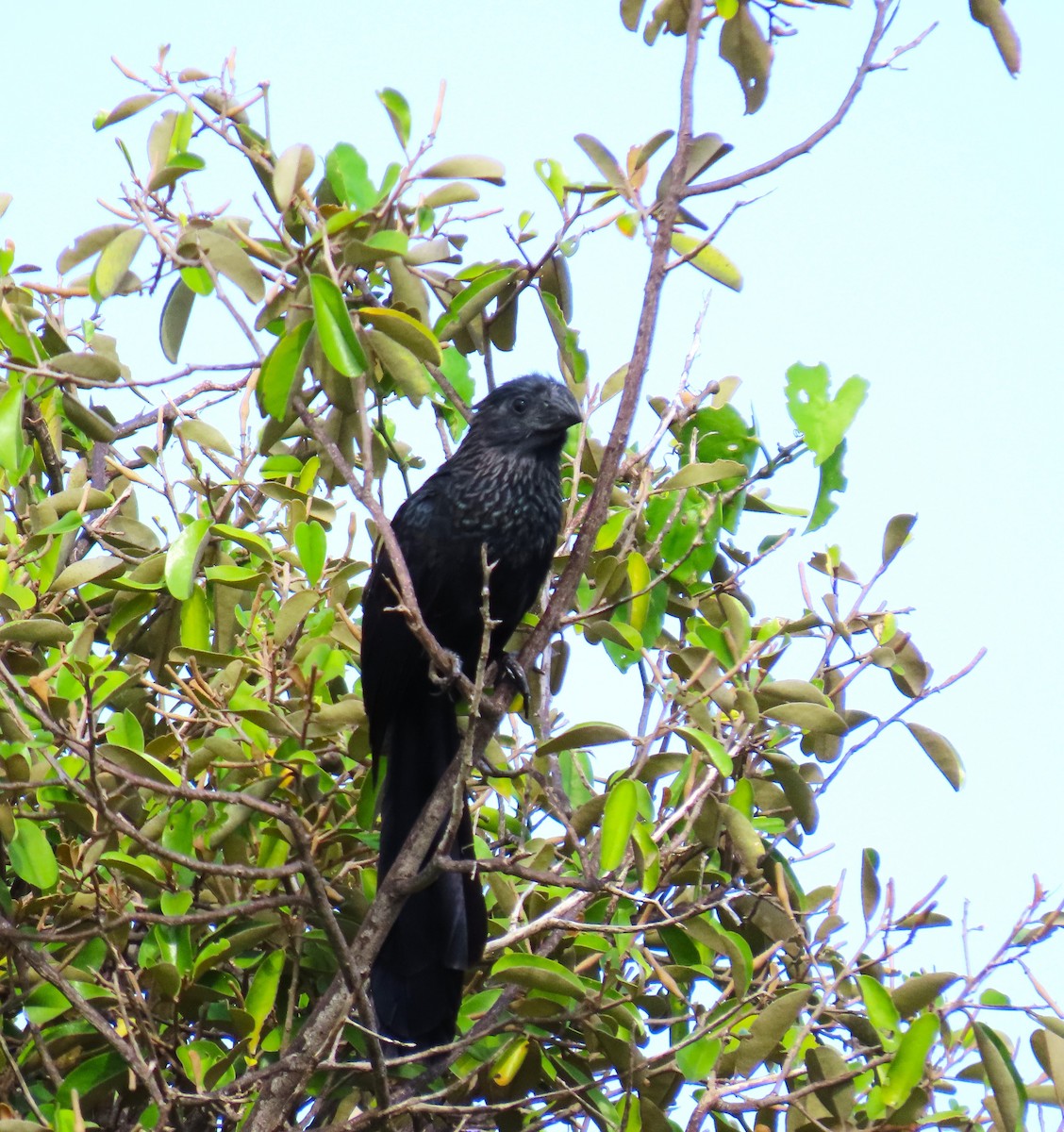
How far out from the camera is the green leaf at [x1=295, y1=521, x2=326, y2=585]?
262cm

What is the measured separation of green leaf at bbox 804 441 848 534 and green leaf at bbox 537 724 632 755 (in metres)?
0.73

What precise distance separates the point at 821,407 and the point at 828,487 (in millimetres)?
183

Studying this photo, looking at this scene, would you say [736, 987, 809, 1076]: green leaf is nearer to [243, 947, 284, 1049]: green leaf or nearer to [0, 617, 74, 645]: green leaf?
[243, 947, 284, 1049]: green leaf

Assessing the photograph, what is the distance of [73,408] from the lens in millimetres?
2855

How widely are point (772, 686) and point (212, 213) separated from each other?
4.59 feet

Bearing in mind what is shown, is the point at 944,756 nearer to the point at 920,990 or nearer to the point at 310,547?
the point at 920,990

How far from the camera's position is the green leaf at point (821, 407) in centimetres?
267

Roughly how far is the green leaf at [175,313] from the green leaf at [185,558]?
1.10 ft

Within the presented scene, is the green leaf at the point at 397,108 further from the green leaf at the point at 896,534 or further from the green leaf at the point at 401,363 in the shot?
the green leaf at the point at 896,534

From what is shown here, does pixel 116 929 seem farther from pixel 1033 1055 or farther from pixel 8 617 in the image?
pixel 1033 1055

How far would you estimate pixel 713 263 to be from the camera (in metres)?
2.77

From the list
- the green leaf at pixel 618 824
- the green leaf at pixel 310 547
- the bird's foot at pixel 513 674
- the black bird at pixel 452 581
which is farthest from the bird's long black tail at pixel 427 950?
the green leaf at pixel 618 824

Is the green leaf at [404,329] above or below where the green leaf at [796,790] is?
above

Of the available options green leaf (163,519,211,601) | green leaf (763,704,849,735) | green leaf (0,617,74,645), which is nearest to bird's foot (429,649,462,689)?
green leaf (163,519,211,601)
